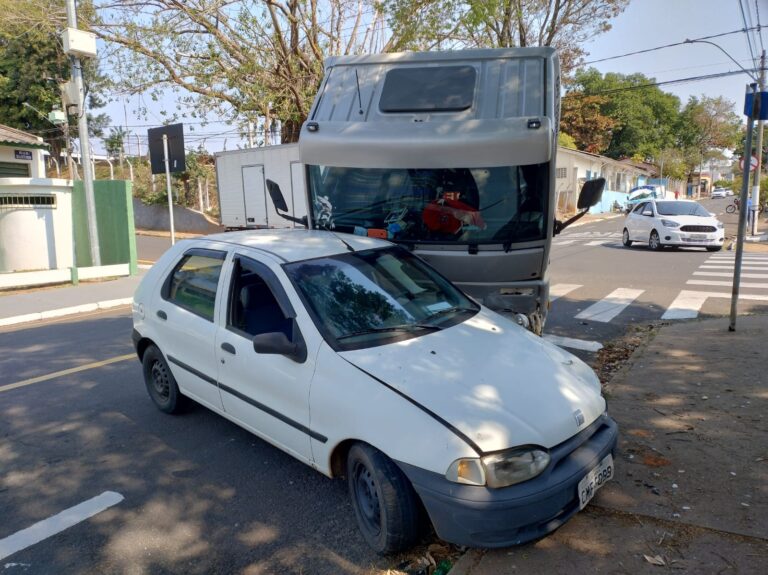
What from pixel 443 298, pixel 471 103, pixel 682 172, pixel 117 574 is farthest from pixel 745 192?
pixel 682 172

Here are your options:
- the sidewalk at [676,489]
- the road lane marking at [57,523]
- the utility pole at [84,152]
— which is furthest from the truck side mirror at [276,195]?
the utility pole at [84,152]

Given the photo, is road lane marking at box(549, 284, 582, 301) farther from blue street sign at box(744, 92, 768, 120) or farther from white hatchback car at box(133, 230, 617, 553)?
white hatchback car at box(133, 230, 617, 553)

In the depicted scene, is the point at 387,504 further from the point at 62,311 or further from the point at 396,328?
the point at 62,311

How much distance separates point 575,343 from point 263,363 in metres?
4.90

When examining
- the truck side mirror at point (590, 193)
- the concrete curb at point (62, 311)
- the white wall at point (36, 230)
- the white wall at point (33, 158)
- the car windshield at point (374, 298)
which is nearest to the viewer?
the car windshield at point (374, 298)

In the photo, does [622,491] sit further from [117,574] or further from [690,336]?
[690,336]

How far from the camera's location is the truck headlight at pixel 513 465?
2771mm

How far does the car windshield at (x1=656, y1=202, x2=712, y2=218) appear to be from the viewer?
56.5 ft

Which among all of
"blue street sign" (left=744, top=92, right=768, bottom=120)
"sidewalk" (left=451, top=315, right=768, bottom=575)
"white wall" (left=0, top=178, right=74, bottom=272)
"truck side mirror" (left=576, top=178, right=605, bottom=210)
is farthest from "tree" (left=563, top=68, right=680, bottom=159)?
"sidewalk" (left=451, top=315, right=768, bottom=575)

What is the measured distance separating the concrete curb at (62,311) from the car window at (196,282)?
21.1 ft

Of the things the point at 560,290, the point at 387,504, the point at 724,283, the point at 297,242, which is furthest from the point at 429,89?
the point at 724,283

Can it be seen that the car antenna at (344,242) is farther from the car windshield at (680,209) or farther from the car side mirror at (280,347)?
the car windshield at (680,209)

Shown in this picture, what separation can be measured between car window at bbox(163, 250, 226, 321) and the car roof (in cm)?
18

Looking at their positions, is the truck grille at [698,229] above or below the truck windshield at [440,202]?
below
